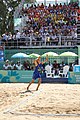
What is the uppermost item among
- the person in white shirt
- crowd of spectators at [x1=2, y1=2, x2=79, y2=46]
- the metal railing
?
crowd of spectators at [x1=2, y1=2, x2=79, y2=46]

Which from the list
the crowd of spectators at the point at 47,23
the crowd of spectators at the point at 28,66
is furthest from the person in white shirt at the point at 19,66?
the crowd of spectators at the point at 47,23

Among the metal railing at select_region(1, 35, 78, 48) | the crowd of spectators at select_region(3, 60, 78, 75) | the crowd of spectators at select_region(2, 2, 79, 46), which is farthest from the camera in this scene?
the crowd of spectators at select_region(2, 2, 79, 46)

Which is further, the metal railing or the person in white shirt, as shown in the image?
the metal railing

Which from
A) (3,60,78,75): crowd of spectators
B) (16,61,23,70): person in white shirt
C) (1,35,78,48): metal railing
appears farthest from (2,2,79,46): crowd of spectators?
(16,61,23,70): person in white shirt

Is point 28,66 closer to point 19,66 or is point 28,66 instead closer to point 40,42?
point 19,66

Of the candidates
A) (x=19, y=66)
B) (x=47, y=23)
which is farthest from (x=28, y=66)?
(x=47, y=23)

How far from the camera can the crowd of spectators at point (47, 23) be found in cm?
3061

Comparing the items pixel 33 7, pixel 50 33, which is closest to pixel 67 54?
pixel 50 33

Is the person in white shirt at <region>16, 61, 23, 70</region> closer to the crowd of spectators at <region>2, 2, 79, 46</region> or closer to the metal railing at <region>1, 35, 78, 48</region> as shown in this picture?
the metal railing at <region>1, 35, 78, 48</region>

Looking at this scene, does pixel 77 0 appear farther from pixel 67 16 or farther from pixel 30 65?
pixel 30 65

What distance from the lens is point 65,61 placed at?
30.3 metres

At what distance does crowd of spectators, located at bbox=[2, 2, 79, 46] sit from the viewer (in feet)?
100

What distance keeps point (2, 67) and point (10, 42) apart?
2873 millimetres

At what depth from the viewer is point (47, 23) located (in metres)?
33.5
